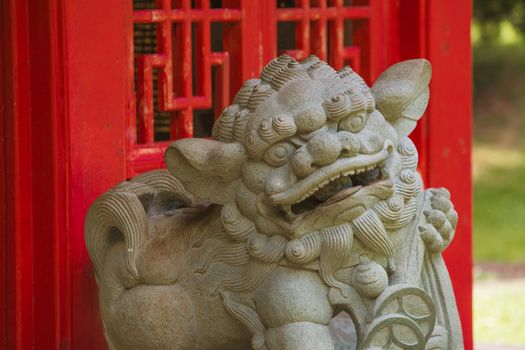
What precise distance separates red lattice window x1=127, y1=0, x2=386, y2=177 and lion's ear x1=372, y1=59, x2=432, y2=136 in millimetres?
761

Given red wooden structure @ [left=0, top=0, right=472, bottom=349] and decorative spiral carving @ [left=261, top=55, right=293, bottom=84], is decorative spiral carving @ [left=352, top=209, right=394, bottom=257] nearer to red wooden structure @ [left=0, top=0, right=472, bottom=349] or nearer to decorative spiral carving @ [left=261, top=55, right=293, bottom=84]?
decorative spiral carving @ [left=261, top=55, right=293, bottom=84]

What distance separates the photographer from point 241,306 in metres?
3.06

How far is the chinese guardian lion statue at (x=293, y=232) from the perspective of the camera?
2951mm

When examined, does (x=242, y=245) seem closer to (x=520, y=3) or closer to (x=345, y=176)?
(x=345, y=176)

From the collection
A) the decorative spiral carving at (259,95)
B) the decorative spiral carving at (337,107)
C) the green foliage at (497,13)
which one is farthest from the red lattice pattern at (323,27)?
the green foliage at (497,13)

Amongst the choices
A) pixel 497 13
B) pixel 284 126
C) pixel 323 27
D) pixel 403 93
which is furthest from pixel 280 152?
pixel 497 13

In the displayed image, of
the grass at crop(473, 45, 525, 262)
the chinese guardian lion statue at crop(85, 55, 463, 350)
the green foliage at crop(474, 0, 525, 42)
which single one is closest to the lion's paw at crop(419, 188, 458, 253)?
the chinese guardian lion statue at crop(85, 55, 463, 350)

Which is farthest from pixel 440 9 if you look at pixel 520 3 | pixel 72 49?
pixel 520 3

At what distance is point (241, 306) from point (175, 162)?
15.7 inches

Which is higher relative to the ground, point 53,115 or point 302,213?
point 53,115

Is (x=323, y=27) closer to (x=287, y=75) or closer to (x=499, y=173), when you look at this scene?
(x=287, y=75)

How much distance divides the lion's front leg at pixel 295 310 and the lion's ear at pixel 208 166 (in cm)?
Result: 25

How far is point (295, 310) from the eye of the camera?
9.65 ft

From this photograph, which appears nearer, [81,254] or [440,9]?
[81,254]
